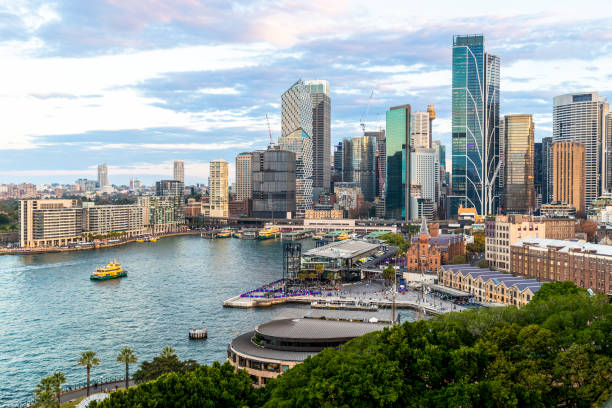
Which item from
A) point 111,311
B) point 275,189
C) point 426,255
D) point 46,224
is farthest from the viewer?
point 275,189

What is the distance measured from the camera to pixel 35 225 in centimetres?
12131

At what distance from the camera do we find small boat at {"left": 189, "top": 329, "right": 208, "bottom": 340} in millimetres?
47125

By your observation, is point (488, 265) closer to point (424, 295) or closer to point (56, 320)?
point (424, 295)

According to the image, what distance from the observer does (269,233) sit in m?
153

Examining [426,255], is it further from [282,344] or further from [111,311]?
[282,344]

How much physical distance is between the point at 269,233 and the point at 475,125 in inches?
3067

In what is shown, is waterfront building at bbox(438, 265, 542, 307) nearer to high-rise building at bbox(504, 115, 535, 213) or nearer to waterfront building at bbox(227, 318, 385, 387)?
waterfront building at bbox(227, 318, 385, 387)

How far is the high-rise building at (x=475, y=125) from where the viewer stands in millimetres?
182000

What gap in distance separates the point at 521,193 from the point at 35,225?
14062 centimetres

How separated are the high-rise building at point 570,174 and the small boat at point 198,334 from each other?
499 ft

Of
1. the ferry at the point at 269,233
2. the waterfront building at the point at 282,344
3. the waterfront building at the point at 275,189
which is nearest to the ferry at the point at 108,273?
the waterfront building at the point at 282,344

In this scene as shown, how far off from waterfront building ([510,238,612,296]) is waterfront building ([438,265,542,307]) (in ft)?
19.3

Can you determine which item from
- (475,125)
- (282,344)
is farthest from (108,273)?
(475,125)

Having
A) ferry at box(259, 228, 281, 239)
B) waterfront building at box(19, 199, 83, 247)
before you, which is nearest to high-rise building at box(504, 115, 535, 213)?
ferry at box(259, 228, 281, 239)
